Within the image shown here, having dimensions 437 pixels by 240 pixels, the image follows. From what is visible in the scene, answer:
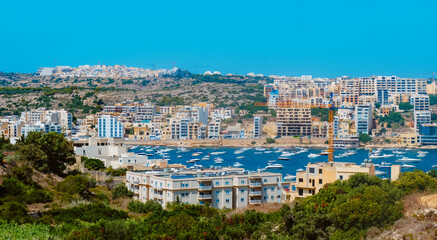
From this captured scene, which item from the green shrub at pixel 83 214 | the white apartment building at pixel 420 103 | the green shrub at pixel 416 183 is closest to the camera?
the green shrub at pixel 83 214

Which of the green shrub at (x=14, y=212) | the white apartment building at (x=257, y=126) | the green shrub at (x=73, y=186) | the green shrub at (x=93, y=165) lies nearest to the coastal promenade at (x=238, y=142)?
the white apartment building at (x=257, y=126)

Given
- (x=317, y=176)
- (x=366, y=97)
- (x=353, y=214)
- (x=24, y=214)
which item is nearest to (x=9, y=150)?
(x=24, y=214)

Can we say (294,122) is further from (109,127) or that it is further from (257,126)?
(109,127)

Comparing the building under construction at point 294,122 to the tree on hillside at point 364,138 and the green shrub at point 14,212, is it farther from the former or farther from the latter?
the green shrub at point 14,212

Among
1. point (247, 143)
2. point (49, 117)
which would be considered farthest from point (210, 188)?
point (49, 117)

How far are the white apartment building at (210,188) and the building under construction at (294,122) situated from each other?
37436 millimetres

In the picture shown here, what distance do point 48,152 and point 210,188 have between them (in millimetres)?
4105

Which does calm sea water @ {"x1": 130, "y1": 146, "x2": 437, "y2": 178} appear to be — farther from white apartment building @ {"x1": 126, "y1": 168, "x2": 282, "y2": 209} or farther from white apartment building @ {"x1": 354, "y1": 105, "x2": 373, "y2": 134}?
white apartment building @ {"x1": 126, "y1": 168, "x2": 282, "y2": 209}

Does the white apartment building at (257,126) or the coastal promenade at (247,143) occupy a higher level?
the white apartment building at (257,126)

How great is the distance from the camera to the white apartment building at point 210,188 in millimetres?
14930

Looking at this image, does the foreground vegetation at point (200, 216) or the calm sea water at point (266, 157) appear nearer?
the foreground vegetation at point (200, 216)

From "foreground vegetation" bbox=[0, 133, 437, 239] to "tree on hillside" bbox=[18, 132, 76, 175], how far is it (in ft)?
3.85

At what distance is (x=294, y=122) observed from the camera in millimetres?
54062

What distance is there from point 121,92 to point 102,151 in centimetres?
4574
